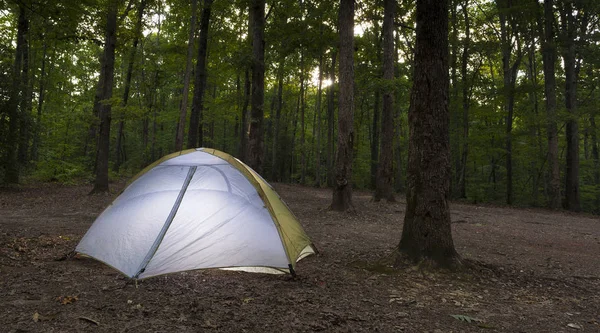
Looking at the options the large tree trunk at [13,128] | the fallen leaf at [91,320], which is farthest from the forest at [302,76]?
the fallen leaf at [91,320]

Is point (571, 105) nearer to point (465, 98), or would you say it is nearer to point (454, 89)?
point (465, 98)

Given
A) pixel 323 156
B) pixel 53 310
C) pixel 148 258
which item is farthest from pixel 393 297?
pixel 323 156

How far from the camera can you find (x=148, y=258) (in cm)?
→ 447

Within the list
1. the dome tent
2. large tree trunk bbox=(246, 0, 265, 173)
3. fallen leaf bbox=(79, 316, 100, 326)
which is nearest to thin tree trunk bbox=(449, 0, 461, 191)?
large tree trunk bbox=(246, 0, 265, 173)

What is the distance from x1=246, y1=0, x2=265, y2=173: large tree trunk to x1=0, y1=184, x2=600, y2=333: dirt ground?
673 centimetres

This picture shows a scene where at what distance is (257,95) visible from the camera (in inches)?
513

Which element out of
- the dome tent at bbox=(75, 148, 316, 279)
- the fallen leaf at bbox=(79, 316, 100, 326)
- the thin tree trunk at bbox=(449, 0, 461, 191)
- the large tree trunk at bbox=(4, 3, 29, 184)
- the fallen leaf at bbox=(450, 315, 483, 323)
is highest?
the thin tree trunk at bbox=(449, 0, 461, 191)

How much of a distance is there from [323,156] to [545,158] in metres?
19.2

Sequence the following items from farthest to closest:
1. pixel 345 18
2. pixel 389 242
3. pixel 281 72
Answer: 1. pixel 281 72
2. pixel 345 18
3. pixel 389 242

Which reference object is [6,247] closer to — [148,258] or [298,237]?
[148,258]

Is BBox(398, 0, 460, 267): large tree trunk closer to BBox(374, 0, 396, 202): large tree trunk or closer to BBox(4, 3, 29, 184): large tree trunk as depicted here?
BBox(374, 0, 396, 202): large tree trunk

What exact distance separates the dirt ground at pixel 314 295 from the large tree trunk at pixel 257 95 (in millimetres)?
6730

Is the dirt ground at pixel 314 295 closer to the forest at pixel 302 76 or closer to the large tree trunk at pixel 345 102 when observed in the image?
the large tree trunk at pixel 345 102

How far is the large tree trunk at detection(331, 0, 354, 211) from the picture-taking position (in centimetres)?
1013
